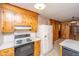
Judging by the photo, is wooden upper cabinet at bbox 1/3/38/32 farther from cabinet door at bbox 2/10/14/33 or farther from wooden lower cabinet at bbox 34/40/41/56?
wooden lower cabinet at bbox 34/40/41/56

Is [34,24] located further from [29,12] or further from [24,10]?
[24,10]

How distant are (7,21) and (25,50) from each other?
120 centimetres

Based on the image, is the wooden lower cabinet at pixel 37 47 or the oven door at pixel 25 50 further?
the wooden lower cabinet at pixel 37 47

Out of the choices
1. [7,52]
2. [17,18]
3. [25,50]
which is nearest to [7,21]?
[17,18]

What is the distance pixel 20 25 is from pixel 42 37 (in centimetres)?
132

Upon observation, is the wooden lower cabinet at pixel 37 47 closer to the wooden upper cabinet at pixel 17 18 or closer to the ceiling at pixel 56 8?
the wooden upper cabinet at pixel 17 18

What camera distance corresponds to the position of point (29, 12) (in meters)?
3.72

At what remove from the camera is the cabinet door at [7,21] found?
2.61 meters

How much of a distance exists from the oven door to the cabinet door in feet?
2.14

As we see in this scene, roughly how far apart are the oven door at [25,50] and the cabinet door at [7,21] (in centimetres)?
65

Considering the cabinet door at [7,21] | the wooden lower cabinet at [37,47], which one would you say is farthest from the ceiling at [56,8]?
the wooden lower cabinet at [37,47]

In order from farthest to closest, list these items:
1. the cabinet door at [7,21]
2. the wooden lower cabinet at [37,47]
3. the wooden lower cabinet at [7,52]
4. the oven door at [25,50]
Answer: the wooden lower cabinet at [37,47] < the oven door at [25,50] < the cabinet door at [7,21] < the wooden lower cabinet at [7,52]

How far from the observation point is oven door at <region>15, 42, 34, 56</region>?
2986mm

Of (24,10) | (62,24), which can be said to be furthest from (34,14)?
(62,24)
